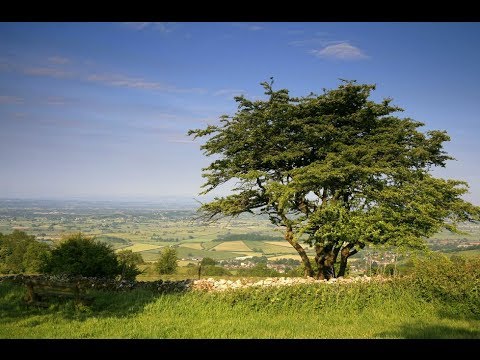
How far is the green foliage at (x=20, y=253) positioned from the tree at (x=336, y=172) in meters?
25.0

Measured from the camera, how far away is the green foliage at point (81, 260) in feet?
72.3

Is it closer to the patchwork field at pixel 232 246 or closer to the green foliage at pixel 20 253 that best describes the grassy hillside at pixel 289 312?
→ the green foliage at pixel 20 253

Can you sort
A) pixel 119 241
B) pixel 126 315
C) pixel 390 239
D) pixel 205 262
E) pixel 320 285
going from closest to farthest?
pixel 126 315, pixel 320 285, pixel 390 239, pixel 205 262, pixel 119 241

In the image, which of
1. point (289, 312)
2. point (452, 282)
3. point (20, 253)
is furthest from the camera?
point (20, 253)

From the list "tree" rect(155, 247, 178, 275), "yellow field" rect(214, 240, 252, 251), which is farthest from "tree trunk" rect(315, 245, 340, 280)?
"yellow field" rect(214, 240, 252, 251)

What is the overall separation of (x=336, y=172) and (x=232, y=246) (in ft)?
174

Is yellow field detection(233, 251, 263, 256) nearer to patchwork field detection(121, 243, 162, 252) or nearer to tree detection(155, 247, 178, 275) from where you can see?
patchwork field detection(121, 243, 162, 252)

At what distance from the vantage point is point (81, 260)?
2242 centimetres

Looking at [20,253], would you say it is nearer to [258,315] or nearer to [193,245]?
[193,245]

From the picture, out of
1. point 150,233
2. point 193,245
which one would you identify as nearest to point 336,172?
point 193,245
